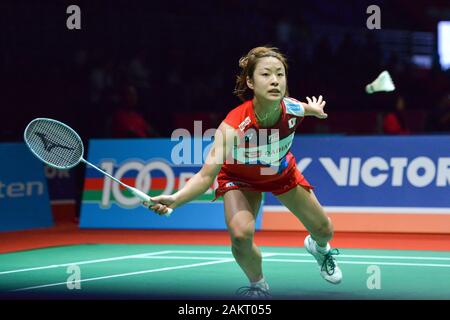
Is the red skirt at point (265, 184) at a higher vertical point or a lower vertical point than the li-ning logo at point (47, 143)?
lower

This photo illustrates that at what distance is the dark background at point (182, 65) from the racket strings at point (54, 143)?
23.6 ft

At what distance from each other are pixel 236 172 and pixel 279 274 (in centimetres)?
183

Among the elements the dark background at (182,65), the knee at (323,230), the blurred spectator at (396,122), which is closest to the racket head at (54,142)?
the knee at (323,230)

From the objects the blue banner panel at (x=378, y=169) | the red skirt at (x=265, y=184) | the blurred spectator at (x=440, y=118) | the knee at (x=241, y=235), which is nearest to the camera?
the knee at (x=241, y=235)

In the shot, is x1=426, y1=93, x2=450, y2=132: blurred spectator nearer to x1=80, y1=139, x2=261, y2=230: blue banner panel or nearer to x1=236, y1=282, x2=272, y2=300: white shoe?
x1=80, y1=139, x2=261, y2=230: blue banner panel

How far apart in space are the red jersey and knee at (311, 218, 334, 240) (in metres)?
0.41

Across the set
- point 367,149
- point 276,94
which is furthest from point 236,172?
point 367,149

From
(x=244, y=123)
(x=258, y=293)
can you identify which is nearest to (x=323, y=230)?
(x=258, y=293)

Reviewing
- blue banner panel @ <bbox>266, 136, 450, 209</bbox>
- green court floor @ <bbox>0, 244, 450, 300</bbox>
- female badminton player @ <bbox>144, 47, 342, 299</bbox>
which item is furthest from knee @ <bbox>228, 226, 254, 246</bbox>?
blue banner panel @ <bbox>266, 136, 450, 209</bbox>

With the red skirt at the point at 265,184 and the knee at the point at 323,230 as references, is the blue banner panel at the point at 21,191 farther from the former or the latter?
the knee at the point at 323,230

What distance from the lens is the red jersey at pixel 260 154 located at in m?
6.83

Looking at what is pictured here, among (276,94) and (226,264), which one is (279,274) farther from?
(276,94)

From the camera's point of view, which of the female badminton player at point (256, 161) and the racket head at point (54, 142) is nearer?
the female badminton player at point (256, 161)

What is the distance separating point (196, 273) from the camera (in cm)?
863
